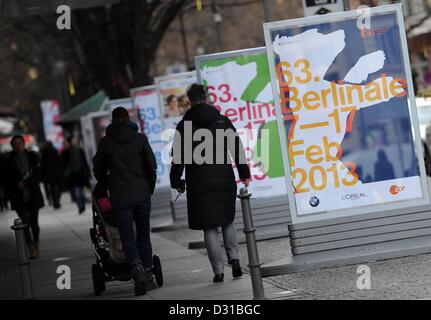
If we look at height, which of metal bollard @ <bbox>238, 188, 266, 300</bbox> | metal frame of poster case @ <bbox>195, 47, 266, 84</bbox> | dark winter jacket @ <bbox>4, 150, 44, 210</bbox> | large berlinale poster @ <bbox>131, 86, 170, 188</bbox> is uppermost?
metal frame of poster case @ <bbox>195, 47, 266, 84</bbox>

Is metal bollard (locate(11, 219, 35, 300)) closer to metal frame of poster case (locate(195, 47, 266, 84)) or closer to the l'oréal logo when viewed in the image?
the l'oréal logo

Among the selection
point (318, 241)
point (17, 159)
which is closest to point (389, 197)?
point (318, 241)

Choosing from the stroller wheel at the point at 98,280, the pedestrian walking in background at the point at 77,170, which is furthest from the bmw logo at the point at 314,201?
the pedestrian walking in background at the point at 77,170

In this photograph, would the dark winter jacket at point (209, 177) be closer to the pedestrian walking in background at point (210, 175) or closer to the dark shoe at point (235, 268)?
the pedestrian walking in background at point (210, 175)

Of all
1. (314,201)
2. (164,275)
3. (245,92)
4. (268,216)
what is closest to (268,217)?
(268,216)

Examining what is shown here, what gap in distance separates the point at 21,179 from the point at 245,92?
12.1 feet

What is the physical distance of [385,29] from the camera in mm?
12570

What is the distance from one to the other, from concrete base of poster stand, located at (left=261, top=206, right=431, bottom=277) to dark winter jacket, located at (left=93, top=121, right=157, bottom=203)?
1.44m

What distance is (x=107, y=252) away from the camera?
12.5m

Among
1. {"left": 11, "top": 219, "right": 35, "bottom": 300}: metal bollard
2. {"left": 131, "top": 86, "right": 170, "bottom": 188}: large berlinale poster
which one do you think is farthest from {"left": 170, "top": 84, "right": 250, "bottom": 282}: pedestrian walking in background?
{"left": 131, "top": 86, "right": 170, "bottom": 188}: large berlinale poster

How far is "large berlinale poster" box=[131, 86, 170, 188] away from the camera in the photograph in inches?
964

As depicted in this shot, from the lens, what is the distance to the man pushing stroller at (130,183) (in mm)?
12102
